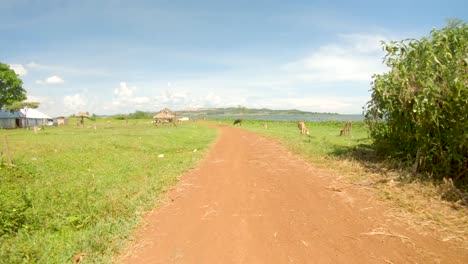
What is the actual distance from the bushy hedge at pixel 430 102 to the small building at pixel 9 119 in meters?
62.9

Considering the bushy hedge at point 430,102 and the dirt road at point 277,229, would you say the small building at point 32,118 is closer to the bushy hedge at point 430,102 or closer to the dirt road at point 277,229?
the dirt road at point 277,229

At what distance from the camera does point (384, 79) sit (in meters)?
9.15

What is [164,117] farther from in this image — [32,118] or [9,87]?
[9,87]

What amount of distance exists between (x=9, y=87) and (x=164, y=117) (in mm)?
35267

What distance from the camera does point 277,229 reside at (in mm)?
4699

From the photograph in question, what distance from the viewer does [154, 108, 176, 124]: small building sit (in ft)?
179

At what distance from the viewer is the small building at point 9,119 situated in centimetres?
5125

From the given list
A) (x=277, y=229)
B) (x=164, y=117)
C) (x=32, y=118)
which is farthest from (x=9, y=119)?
(x=277, y=229)

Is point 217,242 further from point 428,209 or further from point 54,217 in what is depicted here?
point 54,217

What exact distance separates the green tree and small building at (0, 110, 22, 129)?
20.6 feet

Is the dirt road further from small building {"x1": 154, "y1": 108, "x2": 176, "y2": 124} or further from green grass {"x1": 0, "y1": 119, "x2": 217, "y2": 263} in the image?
small building {"x1": 154, "y1": 108, "x2": 176, "y2": 124}

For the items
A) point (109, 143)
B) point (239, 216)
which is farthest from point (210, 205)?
point (109, 143)

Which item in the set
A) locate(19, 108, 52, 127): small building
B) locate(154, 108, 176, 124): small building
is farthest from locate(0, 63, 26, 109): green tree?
locate(154, 108, 176, 124): small building

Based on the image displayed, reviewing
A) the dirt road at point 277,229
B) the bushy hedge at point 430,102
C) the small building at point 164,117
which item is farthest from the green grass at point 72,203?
the small building at point 164,117
